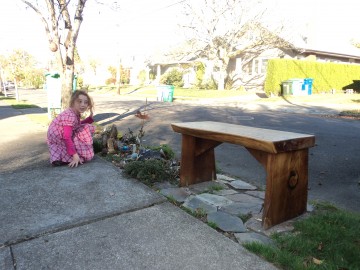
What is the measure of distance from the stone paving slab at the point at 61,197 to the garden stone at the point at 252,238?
101 centimetres

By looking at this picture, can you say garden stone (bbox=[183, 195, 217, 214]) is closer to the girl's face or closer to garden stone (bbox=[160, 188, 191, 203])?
garden stone (bbox=[160, 188, 191, 203])

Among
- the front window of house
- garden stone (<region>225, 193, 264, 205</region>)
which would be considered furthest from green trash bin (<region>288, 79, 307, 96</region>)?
garden stone (<region>225, 193, 264, 205</region>)

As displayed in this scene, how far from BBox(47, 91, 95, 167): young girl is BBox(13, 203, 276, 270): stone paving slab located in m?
1.87

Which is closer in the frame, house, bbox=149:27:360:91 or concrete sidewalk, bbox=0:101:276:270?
concrete sidewalk, bbox=0:101:276:270

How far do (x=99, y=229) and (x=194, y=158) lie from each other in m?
1.59

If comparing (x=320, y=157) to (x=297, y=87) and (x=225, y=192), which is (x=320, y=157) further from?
(x=297, y=87)

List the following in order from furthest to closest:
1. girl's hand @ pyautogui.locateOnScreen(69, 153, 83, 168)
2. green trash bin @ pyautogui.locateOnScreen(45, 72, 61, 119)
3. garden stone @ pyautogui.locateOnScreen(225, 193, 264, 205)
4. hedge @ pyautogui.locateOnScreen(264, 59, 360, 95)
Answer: hedge @ pyautogui.locateOnScreen(264, 59, 360, 95) < green trash bin @ pyautogui.locateOnScreen(45, 72, 61, 119) < girl's hand @ pyautogui.locateOnScreen(69, 153, 83, 168) < garden stone @ pyautogui.locateOnScreen(225, 193, 264, 205)

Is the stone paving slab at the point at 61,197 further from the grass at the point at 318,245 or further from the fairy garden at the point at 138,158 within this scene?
the grass at the point at 318,245

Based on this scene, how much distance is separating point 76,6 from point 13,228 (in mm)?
7037

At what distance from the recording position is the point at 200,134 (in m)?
3.48

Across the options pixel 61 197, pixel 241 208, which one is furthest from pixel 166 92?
pixel 241 208

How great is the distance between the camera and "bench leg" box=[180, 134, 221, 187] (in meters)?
3.84

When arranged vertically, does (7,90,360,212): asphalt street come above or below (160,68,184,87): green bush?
below

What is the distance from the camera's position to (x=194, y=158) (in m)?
3.91
